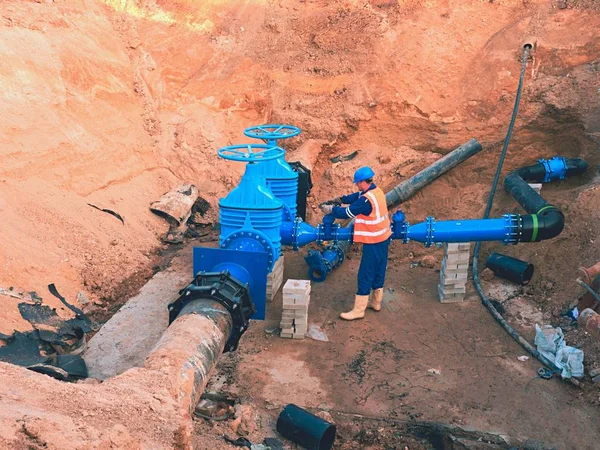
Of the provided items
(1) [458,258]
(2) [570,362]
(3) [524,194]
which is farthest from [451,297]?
(2) [570,362]

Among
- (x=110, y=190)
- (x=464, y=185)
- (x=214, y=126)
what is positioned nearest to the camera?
(x=110, y=190)

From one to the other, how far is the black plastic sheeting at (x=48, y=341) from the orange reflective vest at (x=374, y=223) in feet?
10.7

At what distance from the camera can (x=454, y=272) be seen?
24.7 feet

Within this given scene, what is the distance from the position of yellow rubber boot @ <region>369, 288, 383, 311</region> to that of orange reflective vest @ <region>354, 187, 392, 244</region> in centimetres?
76

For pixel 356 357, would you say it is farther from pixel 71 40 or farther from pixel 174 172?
pixel 71 40

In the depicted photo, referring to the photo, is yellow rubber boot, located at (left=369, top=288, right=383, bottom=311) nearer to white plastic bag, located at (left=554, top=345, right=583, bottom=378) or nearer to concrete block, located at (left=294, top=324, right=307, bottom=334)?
concrete block, located at (left=294, top=324, right=307, bottom=334)

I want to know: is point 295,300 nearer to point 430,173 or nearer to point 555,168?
point 430,173

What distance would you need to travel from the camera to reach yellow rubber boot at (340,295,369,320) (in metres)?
7.20

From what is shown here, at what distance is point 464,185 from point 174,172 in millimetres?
4945

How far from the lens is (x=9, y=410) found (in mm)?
3086

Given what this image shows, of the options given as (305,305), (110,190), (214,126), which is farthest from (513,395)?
(214,126)

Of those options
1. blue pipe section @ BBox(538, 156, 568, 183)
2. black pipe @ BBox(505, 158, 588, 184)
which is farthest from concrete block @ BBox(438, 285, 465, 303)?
blue pipe section @ BBox(538, 156, 568, 183)

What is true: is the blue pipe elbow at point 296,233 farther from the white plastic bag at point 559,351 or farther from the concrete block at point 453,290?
the white plastic bag at point 559,351

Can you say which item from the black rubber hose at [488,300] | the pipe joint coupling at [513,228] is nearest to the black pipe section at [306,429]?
the black rubber hose at [488,300]
